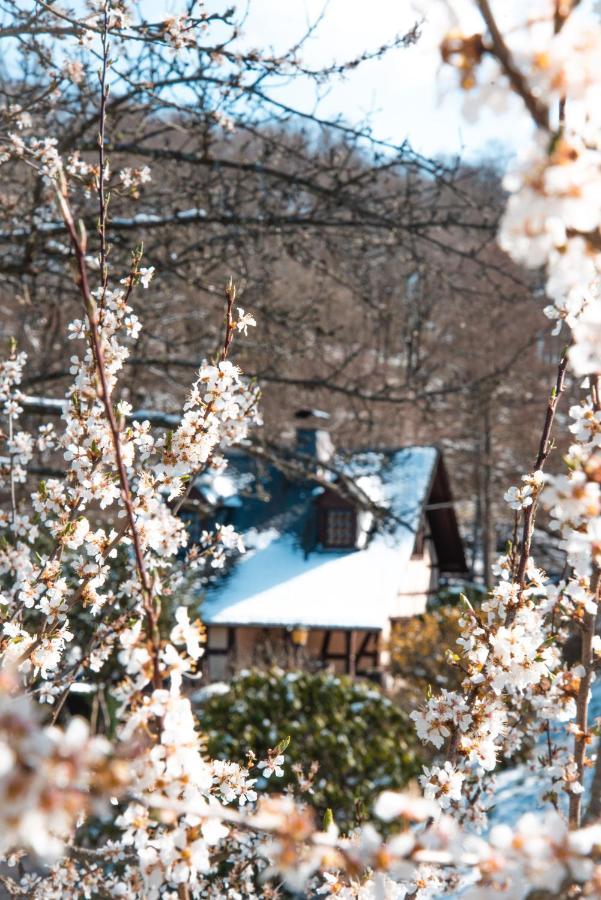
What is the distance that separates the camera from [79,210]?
5.66m

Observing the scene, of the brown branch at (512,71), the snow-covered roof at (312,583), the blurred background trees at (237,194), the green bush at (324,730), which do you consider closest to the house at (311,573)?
the snow-covered roof at (312,583)

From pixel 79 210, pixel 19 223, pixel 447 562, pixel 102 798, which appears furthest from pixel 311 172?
pixel 447 562

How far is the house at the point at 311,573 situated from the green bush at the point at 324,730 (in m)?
2.83

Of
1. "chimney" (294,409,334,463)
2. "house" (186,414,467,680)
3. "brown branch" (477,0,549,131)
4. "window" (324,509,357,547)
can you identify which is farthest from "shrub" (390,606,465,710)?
"brown branch" (477,0,549,131)

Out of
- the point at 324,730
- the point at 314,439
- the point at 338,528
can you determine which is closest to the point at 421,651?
the point at 338,528

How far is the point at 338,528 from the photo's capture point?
41.4 ft

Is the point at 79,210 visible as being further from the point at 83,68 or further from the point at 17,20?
the point at 17,20

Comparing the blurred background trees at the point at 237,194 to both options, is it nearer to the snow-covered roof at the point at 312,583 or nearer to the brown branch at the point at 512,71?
the brown branch at the point at 512,71

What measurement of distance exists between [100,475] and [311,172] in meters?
3.88

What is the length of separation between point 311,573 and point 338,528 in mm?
907

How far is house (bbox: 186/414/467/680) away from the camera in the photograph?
37.4 ft

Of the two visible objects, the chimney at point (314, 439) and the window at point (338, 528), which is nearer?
the window at point (338, 528)

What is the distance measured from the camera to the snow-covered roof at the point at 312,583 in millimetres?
11391

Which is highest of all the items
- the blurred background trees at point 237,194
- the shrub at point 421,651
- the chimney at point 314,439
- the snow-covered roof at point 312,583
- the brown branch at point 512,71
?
the blurred background trees at point 237,194
